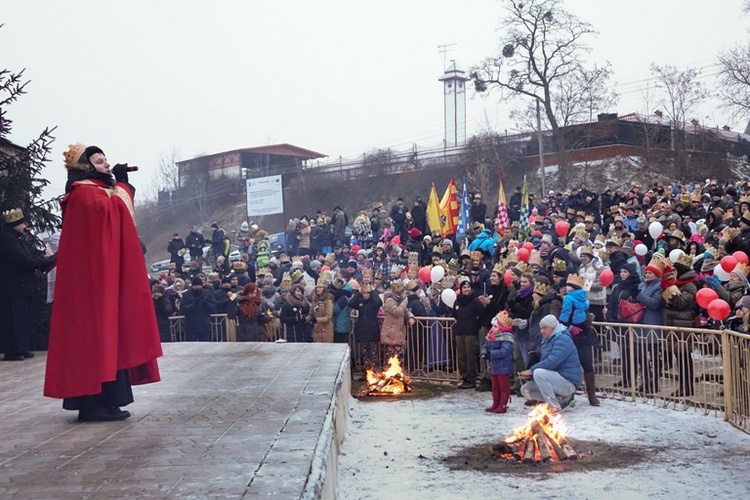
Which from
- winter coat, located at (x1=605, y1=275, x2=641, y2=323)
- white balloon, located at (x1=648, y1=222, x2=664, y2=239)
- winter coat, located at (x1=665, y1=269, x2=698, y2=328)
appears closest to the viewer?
winter coat, located at (x1=665, y1=269, x2=698, y2=328)

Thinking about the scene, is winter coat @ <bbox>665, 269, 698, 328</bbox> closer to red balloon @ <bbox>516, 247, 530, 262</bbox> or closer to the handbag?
the handbag

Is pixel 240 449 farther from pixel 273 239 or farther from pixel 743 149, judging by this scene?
pixel 743 149

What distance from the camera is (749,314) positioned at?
961cm

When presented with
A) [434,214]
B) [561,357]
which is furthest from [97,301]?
[434,214]

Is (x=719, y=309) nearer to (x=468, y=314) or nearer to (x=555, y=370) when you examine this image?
(x=555, y=370)

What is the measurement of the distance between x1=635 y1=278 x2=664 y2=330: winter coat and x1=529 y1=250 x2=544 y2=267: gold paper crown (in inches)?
119

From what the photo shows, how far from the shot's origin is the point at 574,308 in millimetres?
11359

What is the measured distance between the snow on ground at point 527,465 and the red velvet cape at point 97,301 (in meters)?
2.28

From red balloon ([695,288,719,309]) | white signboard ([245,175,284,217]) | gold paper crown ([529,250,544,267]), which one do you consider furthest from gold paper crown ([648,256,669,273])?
white signboard ([245,175,284,217])

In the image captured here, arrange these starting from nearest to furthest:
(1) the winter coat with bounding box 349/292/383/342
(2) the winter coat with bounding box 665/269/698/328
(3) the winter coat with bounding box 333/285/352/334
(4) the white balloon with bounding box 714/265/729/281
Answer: (2) the winter coat with bounding box 665/269/698/328, (4) the white balloon with bounding box 714/265/729/281, (1) the winter coat with bounding box 349/292/383/342, (3) the winter coat with bounding box 333/285/352/334

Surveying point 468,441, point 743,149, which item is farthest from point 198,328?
point 743,149

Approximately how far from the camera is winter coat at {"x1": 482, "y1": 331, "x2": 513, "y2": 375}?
11141 mm

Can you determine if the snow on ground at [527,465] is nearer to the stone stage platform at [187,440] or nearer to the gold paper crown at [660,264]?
the stone stage platform at [187,440]

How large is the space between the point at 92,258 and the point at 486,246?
515 inches
